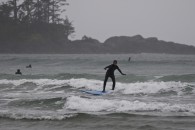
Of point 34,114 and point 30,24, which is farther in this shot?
point 30,24

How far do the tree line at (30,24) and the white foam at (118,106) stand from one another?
257 feet

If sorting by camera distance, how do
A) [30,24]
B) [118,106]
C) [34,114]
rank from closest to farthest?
1. [34,114]
2. [118,106]
3. [30,24]

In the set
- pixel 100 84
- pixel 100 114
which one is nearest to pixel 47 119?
pixel 100 114

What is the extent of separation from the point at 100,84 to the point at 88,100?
796 cm

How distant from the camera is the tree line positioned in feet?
297

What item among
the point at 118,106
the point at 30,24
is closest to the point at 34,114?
the point at 118,106

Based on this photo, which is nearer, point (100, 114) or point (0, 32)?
point (100, 114)

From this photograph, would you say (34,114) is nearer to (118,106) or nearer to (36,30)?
(118,106)

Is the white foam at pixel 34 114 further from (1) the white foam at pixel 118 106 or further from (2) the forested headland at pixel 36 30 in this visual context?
(2) the forested headland at pixel 36 30

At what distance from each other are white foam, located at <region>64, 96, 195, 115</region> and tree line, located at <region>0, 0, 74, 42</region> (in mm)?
78185

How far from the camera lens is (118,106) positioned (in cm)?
1392

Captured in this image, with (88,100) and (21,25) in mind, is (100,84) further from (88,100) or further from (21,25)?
(21,25)

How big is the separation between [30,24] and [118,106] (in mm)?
80699

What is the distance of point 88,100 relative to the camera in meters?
14.8
